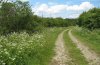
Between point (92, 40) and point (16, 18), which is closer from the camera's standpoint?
point (92, 40)

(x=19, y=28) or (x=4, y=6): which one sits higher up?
(x=4, y=6)

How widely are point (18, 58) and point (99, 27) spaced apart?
136ft

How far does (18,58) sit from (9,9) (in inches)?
925

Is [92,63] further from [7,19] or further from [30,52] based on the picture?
[7,19]

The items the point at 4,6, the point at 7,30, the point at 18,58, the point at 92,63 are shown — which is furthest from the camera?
the point at 7,30

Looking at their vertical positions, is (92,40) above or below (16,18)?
below

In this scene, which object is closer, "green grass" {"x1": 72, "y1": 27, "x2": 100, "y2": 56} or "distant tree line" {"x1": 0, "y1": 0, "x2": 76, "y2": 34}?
"green grass" {"x1": 72, "y1": 27, "x2": 100, "y2": 56}

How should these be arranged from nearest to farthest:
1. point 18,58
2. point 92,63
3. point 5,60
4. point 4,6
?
1. point 5,60
2. point 18,58
3. point 92,63
4. point 4,6

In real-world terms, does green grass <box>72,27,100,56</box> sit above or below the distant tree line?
below

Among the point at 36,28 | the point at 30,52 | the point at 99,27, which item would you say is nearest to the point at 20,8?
the point at 36,28

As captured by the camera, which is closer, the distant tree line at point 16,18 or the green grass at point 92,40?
the green grass at point 92,40

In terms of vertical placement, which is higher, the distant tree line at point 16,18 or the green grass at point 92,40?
the distant tree line at point 16,18

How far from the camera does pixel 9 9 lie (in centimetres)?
3466

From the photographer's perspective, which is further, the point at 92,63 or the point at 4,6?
the point at 4,6
